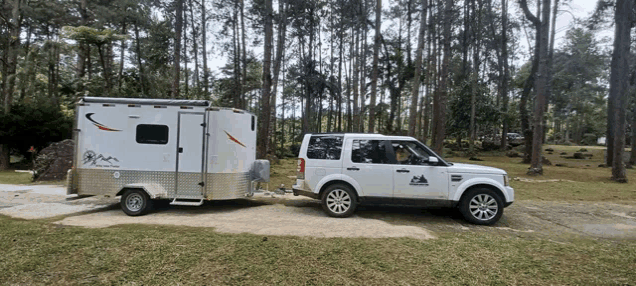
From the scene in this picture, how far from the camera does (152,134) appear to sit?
253 inches

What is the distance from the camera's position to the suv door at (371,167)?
6.17 m

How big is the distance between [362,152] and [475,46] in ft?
81.8

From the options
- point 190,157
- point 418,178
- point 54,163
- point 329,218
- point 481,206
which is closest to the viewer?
point 481,206

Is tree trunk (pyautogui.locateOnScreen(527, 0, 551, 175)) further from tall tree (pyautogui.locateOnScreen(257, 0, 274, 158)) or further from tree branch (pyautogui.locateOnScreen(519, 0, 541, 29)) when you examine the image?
tall tree (pyautogui.locateOnScreen(257, 0, 274, 158))

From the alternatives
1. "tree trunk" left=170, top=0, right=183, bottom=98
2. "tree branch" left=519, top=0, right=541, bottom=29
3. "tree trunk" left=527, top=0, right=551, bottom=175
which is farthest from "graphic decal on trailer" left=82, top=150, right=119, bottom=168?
"tree branch" left=519, top=0, right=541, bottom=29

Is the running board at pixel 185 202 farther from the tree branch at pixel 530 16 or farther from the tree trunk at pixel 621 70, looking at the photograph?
the tree branch at pixel 530 16

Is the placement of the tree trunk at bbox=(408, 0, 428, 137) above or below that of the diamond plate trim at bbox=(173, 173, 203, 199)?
above

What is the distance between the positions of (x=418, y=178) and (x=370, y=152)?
3.48 ft

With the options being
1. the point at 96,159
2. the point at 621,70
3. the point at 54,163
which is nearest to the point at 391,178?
the point at 96,159

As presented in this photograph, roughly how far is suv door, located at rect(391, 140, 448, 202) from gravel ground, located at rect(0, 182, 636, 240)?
546 mm

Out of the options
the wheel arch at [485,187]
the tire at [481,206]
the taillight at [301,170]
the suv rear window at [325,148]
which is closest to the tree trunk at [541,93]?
the wheel arch at [485,187]

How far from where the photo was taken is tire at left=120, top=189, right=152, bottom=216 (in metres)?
6.34

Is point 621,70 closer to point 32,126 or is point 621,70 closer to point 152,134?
point 152,134

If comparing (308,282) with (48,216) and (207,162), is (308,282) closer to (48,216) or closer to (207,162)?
(207,162)
